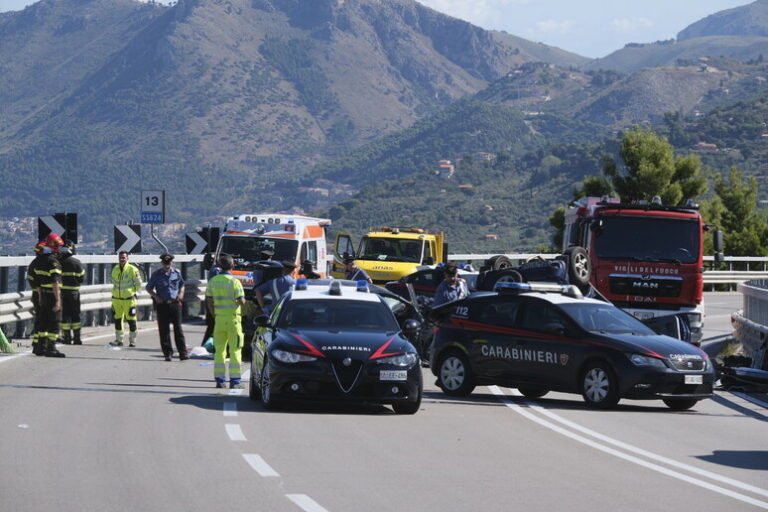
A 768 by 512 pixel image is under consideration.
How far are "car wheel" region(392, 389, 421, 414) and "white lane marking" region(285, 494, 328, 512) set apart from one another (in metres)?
5.62

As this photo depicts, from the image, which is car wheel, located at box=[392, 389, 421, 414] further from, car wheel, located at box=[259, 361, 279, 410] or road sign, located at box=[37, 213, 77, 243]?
road sign, located at box=[37, 213, 77, 243]

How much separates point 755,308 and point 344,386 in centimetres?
1140

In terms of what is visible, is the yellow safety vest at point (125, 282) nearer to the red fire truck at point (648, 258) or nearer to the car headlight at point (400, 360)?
the red fire truck at point (648, 258)

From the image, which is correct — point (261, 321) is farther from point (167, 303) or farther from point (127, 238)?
point (127, 238)

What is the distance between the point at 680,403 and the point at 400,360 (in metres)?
4.41

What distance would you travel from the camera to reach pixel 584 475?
10828 millimetres

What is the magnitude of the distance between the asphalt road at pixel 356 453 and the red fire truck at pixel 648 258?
7.19 m

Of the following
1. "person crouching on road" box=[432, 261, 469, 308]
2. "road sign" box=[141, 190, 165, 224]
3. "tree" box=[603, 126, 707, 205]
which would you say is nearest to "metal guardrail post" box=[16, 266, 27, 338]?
"person crouching on road" box=[432, 261, 469, 308]

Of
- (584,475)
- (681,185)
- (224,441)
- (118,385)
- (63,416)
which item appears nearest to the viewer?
(584,475)

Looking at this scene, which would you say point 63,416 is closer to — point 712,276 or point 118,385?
point 118,385

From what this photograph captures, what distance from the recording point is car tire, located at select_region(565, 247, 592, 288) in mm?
23625

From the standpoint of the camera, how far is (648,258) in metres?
25.0

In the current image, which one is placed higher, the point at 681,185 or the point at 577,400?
the point at 681,185

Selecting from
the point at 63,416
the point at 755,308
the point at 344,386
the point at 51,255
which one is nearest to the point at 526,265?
the point at 755,308
